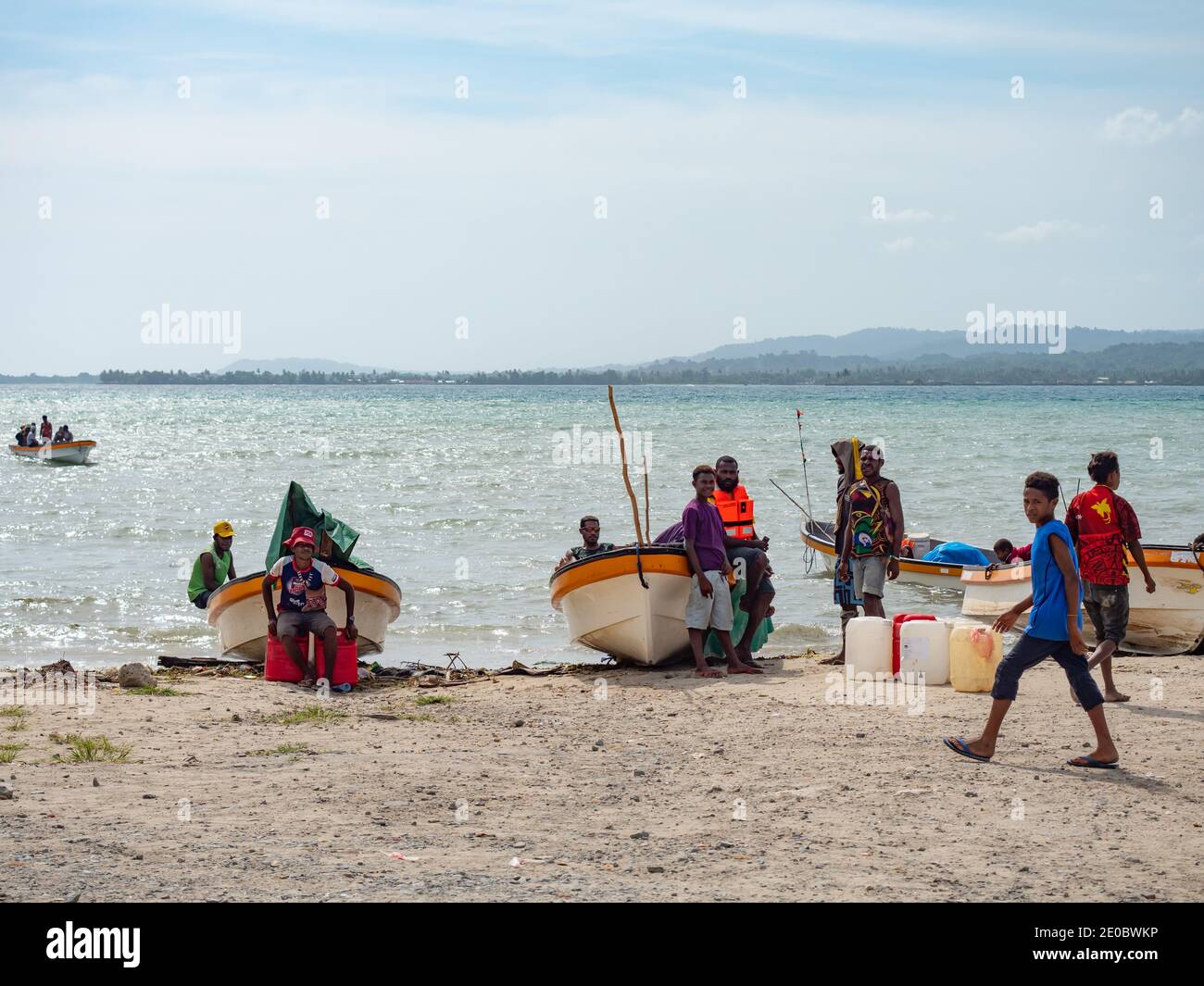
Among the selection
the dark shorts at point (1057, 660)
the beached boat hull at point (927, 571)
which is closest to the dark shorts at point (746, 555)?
the dark shorts at point (1057, 660)

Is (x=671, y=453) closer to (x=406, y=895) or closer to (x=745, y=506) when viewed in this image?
(x=745, y=506)

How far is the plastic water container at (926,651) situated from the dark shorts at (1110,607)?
1.23 m

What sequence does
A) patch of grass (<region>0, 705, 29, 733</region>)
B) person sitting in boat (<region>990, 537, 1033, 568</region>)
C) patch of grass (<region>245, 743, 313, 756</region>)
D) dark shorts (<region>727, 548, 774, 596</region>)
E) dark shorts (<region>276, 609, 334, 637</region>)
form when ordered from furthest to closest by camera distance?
person sitting in boat (<region>990, 537, 1033, 568</region>), dark shorts (<region>727, 548, 774, 596</region>), dark shorts (<region>276, 609, 334, 637</region>), patch of grass (<region>0, 705, 29, 733</region>), patch of grass (<region>245, 743, 313, 756</region>)

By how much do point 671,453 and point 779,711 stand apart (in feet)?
120

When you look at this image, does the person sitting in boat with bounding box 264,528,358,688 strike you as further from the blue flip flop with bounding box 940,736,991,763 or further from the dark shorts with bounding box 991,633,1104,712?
the dark shorts with bounding box 991,633,1104,712

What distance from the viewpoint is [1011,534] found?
884 inches

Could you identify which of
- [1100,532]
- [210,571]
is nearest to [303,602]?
[210,571]

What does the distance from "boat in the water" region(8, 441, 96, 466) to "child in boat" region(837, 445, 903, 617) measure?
35940 mm

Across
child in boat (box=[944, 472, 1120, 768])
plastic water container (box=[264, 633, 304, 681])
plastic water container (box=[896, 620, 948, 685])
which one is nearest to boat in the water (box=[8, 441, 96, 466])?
plastic water container (box=[264, 633, 304, 681])

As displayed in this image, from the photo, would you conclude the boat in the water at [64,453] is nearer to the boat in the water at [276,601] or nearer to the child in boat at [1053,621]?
the boat in the water at [276,601]

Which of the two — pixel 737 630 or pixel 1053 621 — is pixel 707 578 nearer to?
pixel 737 630

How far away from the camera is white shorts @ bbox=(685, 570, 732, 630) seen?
10.6 metres

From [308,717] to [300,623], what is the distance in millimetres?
1513

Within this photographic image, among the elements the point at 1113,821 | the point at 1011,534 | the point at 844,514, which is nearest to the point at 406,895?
the point at 1113,821
